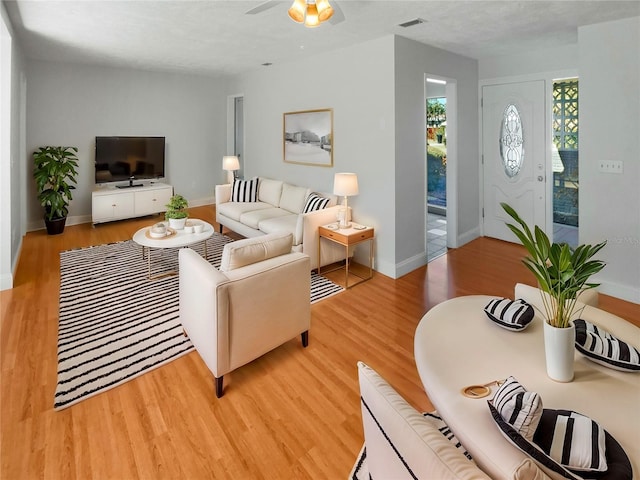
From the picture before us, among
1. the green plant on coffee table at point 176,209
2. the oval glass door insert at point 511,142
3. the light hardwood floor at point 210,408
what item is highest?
the oval glass door insert at point 511,142

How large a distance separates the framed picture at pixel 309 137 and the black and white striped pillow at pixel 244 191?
0.68 m

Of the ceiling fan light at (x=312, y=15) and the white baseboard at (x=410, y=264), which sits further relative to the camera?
the white baseboard at (x=410, y=264)

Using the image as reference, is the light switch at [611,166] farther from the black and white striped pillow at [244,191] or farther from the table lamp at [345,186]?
the black and white striped pillow at [244,191]

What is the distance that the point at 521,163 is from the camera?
17.0 ft

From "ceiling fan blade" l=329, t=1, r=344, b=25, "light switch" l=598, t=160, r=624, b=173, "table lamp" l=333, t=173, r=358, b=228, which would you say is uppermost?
"ceiling fan blade" l=329, t=1, r=344, b=25

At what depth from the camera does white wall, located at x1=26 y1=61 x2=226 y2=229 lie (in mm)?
5879

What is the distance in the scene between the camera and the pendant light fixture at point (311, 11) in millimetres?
2189

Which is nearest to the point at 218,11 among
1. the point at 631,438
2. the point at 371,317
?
the point at 371,317

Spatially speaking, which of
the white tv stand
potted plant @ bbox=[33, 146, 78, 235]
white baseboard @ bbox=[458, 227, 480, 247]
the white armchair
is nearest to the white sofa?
the white armchair

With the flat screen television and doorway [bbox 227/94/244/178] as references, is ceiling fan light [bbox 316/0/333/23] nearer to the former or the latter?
the flat screen television

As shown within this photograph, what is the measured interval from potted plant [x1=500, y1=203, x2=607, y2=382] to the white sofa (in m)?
2.73

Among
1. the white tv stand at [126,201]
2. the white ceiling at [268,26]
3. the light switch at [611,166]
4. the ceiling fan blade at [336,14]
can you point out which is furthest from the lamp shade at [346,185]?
the white tv stand at [126,201]

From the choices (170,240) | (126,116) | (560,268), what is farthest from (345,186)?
(126,116)

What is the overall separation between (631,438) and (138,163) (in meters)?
7.34
